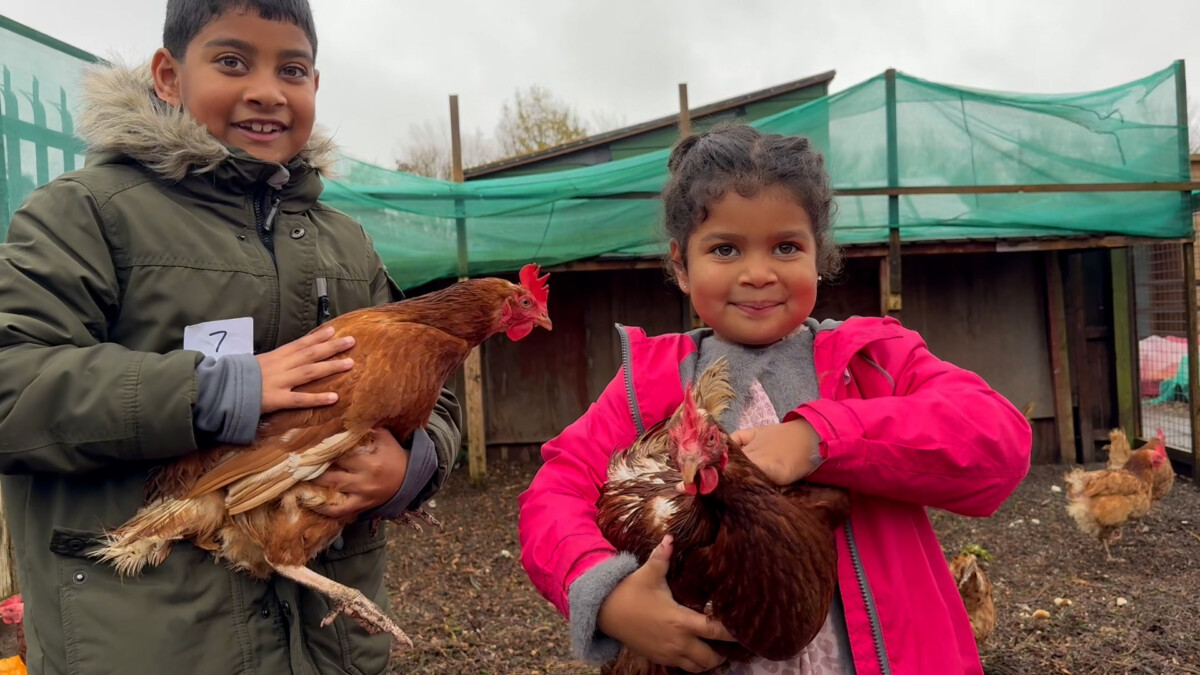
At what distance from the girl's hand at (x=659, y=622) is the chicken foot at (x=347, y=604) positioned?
444mm

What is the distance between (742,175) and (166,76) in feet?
4.29

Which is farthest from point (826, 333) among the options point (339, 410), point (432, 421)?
point (339, 410)

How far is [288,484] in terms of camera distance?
4.39ft

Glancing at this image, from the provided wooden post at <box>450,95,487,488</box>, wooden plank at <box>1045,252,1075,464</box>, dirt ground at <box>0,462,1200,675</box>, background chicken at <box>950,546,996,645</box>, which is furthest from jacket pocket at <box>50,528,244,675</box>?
wooden plank at <box>1045,252,1075,464</box>

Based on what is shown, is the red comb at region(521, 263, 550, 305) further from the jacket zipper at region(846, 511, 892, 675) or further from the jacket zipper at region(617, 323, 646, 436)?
the jacket zipper at region(846, 511, 892, 675)

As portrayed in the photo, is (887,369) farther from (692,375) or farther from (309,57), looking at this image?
(309,57)

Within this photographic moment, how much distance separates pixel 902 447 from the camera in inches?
51.3

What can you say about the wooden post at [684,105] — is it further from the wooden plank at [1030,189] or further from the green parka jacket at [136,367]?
the green parka jacket at [136,367]

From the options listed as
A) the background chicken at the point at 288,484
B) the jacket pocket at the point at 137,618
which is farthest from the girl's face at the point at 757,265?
the jacket pocket at the point at 137,618

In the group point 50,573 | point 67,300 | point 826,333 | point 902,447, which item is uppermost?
point 67,300

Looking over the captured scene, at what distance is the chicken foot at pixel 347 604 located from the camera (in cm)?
137

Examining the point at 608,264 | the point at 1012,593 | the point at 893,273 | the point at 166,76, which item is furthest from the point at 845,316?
the point at 166,76

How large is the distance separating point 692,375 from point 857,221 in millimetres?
4882

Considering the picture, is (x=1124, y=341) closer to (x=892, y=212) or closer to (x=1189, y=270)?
(x=1189, y=270)
